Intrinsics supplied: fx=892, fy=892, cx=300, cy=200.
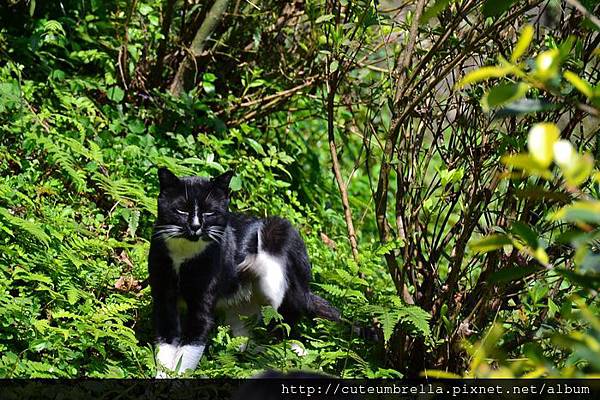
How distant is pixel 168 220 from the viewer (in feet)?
16.0

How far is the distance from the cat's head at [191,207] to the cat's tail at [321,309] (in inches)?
30.8

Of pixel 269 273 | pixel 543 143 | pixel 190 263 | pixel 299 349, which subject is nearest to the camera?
pixel 543 143

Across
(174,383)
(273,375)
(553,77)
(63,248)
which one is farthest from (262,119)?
(553,77)

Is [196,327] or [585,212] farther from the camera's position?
[196,327]

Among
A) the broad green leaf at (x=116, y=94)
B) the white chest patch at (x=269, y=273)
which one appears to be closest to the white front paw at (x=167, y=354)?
the white chest patch at (x=269, y=273)

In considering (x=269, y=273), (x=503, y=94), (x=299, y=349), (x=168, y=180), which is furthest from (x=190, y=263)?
(x=503, y=94)

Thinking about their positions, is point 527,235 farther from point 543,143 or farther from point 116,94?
point 116,94

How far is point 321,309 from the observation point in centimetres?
543

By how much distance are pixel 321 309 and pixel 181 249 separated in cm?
103

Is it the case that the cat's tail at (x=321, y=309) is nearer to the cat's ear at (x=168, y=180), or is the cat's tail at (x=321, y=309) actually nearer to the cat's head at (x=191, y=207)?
the cat's head at (x=191, y=207)

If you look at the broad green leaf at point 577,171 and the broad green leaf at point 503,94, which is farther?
the broad green leaf at point 503,94

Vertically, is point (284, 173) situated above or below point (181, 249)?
above

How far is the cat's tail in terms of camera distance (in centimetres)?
540

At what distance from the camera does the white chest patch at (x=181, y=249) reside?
4.88 meters
